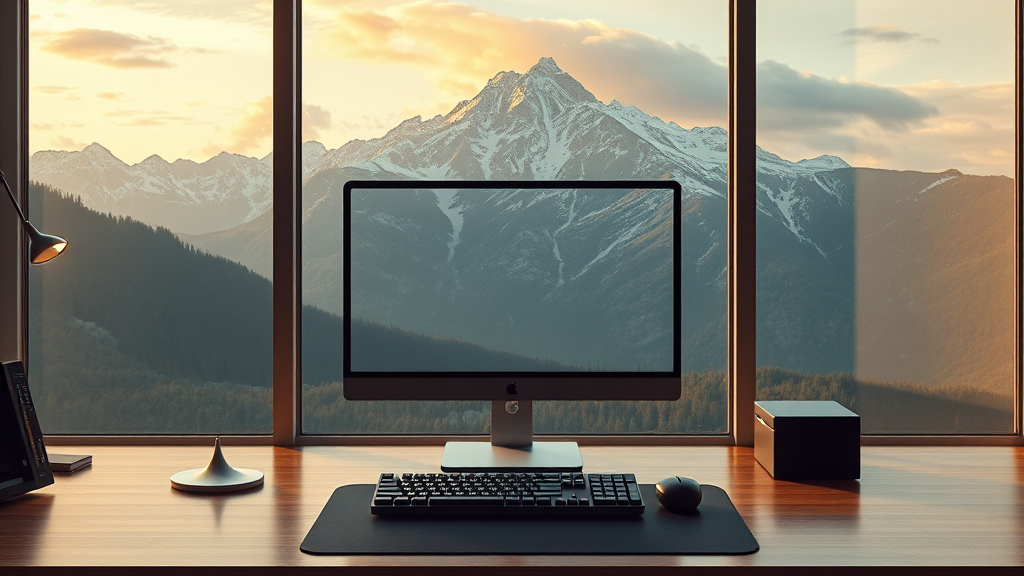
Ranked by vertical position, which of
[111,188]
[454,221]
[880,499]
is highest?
[111,188]

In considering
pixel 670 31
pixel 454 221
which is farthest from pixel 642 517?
pixel 670 31

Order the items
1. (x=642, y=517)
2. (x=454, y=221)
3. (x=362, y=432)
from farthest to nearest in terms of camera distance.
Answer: (x=362, y=432) → (x=454, y=221) → (x=642, y=517)

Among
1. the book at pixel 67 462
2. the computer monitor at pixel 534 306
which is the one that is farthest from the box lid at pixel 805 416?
the book at pixel 67 462

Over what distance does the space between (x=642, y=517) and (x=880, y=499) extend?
54cm

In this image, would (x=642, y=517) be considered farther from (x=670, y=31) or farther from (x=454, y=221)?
(x=670, y=31)

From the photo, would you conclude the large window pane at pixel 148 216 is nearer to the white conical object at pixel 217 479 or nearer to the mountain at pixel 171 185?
the mountain at pixel 171 185

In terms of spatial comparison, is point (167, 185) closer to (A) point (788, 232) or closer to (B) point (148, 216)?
(B) point (148, 216)

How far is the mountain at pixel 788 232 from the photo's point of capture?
2.25 meters

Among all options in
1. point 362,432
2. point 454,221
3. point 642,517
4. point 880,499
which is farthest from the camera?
point 362,432

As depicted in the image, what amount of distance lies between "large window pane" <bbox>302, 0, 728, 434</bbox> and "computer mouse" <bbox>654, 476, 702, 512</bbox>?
712 millimetres

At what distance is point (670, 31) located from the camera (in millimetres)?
2283

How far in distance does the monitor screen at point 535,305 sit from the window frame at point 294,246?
448 millimetres

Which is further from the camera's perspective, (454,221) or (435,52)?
(435,52)

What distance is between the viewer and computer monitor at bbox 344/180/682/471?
1.79 meters
